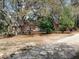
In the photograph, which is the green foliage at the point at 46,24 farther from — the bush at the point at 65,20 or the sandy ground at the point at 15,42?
the sandy ground at the point at 15,42

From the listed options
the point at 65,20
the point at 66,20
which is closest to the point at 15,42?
the point at 65,20

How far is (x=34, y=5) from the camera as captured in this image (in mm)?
27500

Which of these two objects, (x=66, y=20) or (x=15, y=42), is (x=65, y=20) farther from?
(x=15, y=42)

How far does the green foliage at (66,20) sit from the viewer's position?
31416 mm

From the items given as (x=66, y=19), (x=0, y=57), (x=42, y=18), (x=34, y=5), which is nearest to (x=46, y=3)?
(x=34, y=5)

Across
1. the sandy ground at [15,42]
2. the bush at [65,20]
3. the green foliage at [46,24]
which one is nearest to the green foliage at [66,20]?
the bush at [65,20]

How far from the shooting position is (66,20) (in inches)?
1265

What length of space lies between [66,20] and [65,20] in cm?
22

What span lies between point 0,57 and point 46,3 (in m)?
17.2

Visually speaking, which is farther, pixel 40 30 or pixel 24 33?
pixel 40 30

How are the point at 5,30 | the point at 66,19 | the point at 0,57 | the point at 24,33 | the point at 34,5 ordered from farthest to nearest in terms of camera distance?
the point at 66,19, the point at 24,33, the point at 34,5, the point at 5,30, the point at 0,57

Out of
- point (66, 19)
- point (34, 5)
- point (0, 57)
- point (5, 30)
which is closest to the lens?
point (0, 57)

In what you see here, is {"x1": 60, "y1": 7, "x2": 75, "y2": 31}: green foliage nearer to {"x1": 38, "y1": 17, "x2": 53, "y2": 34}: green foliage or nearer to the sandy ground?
{"x1": 38, "y1": 17, "x2": 53, "y2": 34}: green foliage

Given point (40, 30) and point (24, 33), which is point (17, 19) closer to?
point (24, 33)
